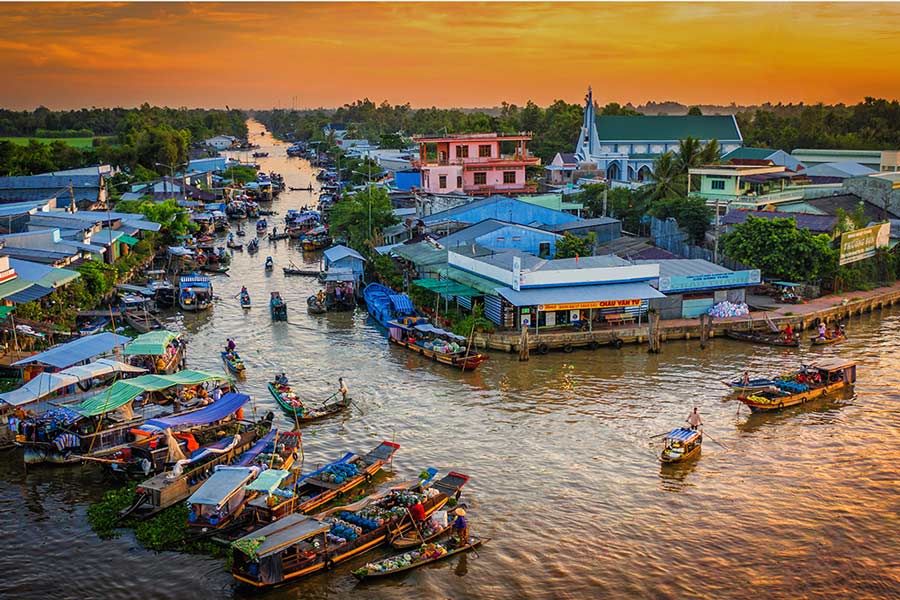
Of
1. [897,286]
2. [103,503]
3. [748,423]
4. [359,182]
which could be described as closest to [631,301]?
[748,423]

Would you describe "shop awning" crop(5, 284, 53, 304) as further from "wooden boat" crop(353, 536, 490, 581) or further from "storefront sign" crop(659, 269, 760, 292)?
"storefront sign" crop(659, 269, 760, 292)

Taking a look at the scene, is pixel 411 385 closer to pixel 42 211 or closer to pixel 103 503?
pixel 103 503

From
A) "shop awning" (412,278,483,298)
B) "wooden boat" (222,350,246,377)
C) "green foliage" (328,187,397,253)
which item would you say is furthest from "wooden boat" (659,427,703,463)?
"green foliage" (328,187,397,253)

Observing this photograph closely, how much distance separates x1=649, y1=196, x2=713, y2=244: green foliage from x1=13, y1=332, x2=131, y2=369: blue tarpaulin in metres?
30.1

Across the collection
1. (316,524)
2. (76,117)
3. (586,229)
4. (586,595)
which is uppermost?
(76,117)

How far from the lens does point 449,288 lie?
110 ft

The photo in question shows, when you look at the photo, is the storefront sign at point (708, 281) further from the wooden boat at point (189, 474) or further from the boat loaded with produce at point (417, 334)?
the wooden boat at point (189, 474)

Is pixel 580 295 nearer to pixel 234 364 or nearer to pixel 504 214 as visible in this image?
pixel 234 364

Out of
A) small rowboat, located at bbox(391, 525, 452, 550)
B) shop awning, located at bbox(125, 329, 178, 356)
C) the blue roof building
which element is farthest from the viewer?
the blue roof building

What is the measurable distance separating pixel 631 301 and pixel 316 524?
18570 mm

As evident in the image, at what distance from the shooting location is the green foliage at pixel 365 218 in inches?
1903

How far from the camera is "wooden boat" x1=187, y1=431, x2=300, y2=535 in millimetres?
17875

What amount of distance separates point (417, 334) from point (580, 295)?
20.2 feet

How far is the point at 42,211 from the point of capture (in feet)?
152
